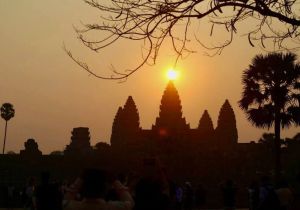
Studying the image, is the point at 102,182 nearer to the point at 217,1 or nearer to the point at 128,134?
the point at 217,1

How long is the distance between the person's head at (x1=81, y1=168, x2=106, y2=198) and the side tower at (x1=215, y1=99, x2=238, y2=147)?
89.4 m

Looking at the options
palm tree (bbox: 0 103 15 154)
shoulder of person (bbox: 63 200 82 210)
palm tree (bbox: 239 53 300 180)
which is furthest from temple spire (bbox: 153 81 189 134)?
shoulder of person (bbox: 63 200 82 210)

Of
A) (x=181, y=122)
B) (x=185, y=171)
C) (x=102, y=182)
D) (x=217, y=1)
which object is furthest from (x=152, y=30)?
(x=181, y=122)

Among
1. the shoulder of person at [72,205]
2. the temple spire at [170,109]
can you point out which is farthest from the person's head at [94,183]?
Result: the temple spire at [170,109]

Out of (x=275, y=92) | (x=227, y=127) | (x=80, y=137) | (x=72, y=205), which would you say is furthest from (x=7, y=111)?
(x=72, y=205)

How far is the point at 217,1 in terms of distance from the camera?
273 inches

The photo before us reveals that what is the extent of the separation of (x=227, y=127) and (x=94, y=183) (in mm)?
92140

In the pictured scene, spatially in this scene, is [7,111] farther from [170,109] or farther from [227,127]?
[227,127]

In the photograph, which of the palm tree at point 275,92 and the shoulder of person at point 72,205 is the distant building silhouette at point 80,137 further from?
the shoulder of person at point 72,205

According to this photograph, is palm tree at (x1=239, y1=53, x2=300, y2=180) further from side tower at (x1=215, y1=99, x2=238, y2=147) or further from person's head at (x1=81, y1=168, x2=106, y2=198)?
side tower at (x1=215, y1=99, x2=238, y2=147)

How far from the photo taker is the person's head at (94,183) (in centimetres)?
481

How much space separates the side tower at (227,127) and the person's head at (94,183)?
89.4 m

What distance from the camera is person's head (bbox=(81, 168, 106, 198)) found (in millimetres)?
4809

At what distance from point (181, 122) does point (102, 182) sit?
289ft
